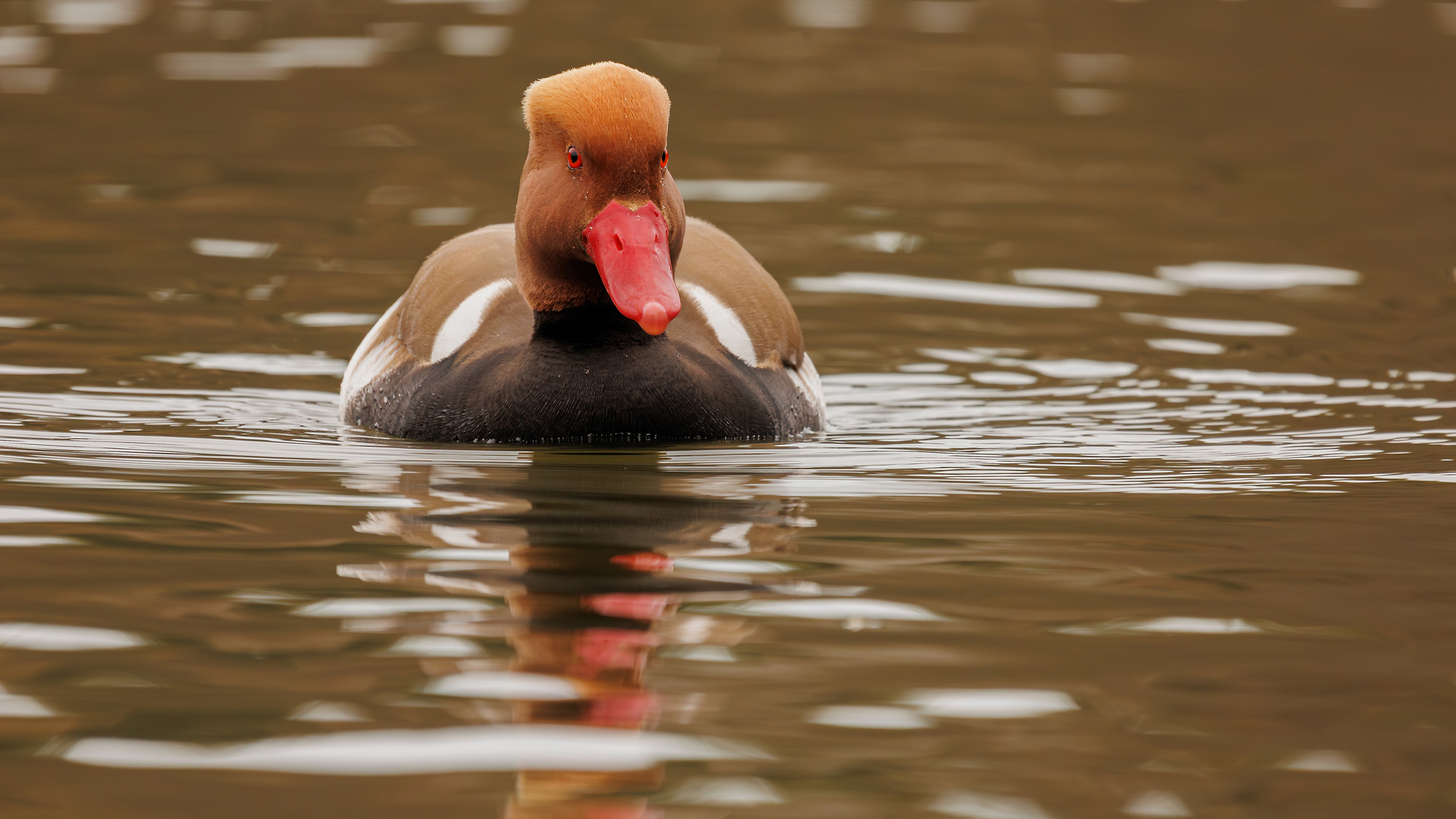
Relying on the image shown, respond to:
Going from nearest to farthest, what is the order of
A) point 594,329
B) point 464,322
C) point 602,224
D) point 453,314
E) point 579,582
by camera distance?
point 579,582, point 602,224, point 594,329, point 464,322, point 453,314

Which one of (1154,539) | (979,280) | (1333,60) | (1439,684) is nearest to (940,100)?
(1333,60)

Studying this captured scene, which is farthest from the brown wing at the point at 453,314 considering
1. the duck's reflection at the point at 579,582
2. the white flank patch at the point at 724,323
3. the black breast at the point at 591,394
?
the duck's reflection at the point at 579,582

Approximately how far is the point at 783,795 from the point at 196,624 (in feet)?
5.78

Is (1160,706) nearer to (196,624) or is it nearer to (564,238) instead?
(196,624)

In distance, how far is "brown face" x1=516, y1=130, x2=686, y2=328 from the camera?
688 cm

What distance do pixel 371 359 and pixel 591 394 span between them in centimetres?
184

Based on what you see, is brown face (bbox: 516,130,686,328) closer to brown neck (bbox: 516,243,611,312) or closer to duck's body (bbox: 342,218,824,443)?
brown neck (bbox: 516,243,611,312)

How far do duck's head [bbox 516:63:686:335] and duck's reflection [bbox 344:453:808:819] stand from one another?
0.65 m

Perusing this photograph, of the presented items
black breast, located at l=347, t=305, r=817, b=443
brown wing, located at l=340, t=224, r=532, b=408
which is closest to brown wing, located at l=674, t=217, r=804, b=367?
black breast, located at l=347, t=305, r=817, b=443

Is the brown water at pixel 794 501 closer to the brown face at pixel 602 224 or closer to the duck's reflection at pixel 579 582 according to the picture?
the duck's reflection at pixel 579 582

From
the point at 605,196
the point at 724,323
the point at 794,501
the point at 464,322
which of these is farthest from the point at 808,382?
the point at 794,501

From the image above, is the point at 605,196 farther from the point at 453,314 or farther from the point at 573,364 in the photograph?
the point at 453,314

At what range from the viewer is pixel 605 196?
7.08 metres

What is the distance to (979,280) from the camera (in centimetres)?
1178
